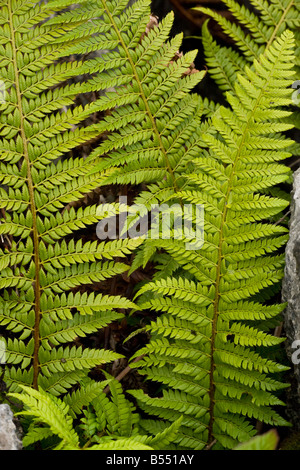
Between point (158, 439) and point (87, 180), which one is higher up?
point (87, 180)

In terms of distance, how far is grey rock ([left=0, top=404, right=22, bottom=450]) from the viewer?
1715 millimetres

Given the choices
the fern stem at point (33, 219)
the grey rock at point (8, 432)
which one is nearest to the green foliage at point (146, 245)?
the fern stem at point (33, 219)

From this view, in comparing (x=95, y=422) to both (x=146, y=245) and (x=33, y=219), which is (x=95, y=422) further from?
(x=33, y=219)

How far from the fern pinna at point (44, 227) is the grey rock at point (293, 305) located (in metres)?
0.73

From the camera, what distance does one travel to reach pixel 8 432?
1.75 meters

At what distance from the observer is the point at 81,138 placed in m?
2.27

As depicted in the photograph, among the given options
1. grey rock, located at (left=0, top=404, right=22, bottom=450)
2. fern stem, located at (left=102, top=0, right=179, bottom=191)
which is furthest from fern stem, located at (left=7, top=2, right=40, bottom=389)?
fern stem, located at (left=102, top=0, right=179, bottom=191)

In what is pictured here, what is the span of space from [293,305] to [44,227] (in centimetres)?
125

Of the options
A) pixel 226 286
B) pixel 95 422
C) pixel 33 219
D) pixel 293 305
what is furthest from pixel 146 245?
pixel 95 422

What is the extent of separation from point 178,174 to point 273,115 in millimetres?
600
